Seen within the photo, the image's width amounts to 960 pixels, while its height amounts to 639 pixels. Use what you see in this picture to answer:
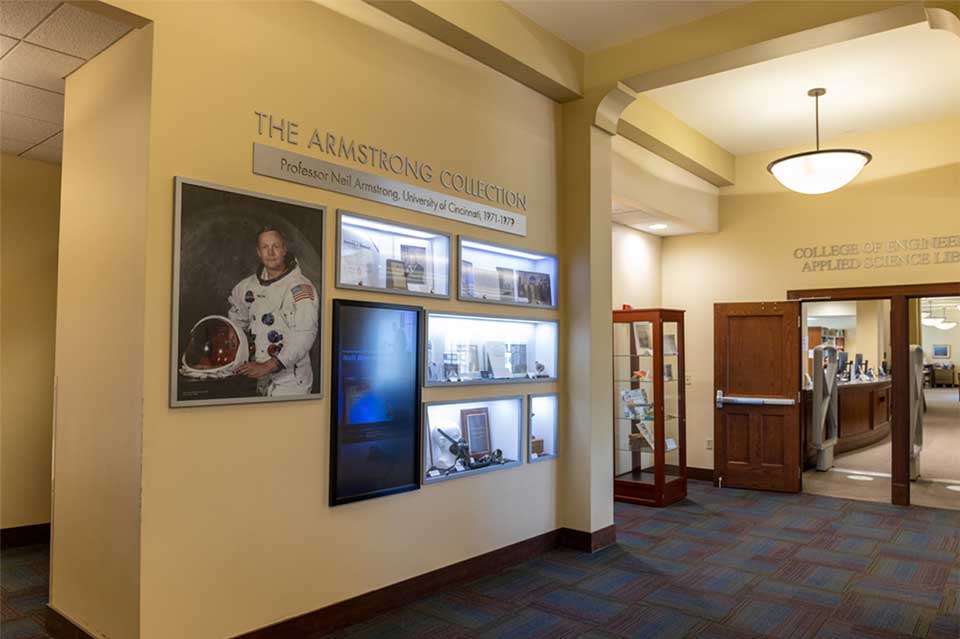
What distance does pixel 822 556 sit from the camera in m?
5.32

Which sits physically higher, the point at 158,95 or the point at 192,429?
the point at 158,95

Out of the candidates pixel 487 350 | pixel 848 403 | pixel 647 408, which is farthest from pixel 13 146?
pixel 848 403

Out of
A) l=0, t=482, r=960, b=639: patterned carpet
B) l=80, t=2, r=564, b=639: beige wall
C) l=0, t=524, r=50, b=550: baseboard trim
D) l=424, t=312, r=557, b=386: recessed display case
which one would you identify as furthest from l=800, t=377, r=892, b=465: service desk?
l=0, t=524, r=50, b=550: baseboard trim

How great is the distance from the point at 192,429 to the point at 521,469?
8.56 ft

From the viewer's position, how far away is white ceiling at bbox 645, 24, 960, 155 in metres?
5.54

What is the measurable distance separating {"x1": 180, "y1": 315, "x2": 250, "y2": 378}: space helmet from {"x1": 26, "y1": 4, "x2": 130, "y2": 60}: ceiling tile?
1.50m

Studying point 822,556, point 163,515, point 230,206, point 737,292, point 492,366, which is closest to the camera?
point 163,515

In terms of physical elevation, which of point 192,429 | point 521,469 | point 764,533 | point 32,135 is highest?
point 32,135

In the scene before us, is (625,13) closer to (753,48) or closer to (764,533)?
(753,48)

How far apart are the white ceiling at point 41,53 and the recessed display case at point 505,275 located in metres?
2.40

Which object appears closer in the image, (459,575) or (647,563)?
(459,575)

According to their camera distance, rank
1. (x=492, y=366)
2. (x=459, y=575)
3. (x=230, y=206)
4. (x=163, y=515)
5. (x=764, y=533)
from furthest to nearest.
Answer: (x=764, y=533)
(x=492, y=366)
(x=459, y=575)
(x=230, y=206)
(x=163, y=515)

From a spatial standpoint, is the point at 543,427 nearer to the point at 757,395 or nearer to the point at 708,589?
the point at 708,589

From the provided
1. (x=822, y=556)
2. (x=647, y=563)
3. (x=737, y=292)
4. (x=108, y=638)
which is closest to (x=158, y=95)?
(x=108, y=638)
